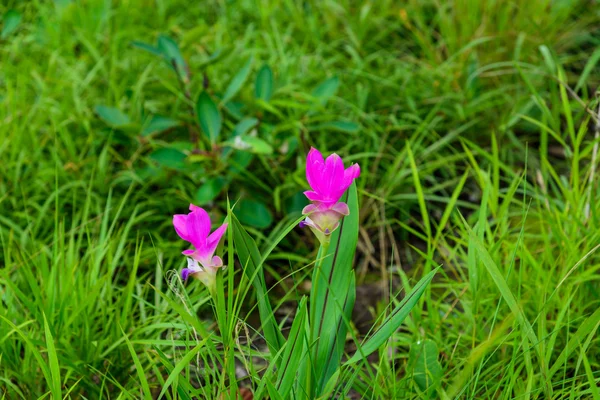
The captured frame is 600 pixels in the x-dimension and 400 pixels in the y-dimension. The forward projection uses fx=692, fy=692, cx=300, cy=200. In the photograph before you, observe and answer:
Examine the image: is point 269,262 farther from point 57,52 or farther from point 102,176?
point 57,52

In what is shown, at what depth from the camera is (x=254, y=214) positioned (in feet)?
5.67

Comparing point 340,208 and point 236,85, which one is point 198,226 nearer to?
point 340,208

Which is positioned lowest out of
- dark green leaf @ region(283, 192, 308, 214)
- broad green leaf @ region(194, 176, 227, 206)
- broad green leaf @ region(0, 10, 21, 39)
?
dark green leaf @ region(283, 192, 308, 214)

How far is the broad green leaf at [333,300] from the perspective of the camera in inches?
39.5

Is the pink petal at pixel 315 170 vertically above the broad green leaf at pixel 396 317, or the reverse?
the pink petal at pixel 315 170

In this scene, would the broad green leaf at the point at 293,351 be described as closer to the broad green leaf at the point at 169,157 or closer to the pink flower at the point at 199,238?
the pink flower at the point at 199,238

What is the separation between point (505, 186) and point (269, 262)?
74 cm

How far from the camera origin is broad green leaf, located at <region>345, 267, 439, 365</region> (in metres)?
0.91

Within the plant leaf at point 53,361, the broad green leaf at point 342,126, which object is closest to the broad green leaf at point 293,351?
the plant leaf at point 53,361

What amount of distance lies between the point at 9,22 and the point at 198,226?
187 centimetres

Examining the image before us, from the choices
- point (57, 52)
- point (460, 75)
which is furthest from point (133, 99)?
point (460, 75)

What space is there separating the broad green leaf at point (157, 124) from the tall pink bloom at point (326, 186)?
1.02 m

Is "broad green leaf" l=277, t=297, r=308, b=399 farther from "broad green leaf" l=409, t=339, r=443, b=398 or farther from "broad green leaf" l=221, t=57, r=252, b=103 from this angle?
"broad green leaf" l=221, t=57, r=252, b=103

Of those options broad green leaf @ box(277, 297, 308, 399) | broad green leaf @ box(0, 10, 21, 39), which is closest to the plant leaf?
broad green leaf @ box(277, 297, 308, 399)
